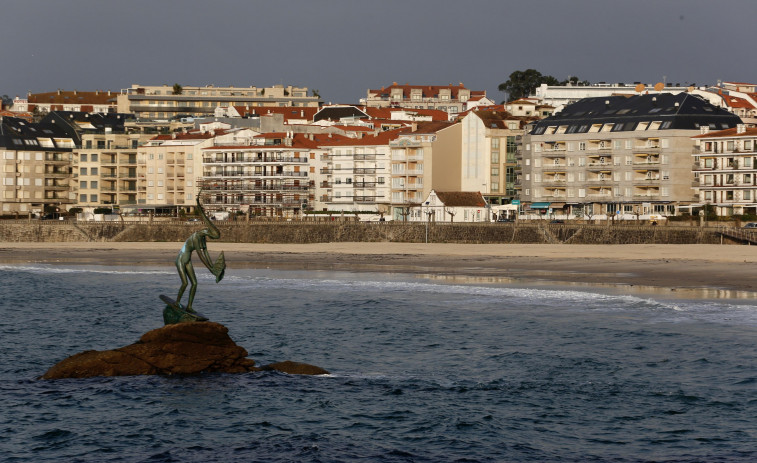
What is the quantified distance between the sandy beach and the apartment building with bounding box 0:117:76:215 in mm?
45765

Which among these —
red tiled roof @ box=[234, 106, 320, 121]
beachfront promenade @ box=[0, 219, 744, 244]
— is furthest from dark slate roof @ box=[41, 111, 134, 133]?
beachfront promenade @ box=[0, 219, 744, 244]

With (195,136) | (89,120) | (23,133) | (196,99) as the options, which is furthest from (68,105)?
(195,136)

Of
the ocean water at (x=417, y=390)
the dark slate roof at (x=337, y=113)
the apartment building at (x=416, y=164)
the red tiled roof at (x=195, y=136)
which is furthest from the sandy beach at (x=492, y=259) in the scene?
the dark slate roof at (x=337, y=113)

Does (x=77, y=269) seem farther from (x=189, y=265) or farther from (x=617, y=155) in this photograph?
(x=617, y=155)

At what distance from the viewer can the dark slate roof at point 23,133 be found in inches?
5133

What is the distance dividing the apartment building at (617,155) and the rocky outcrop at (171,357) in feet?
242

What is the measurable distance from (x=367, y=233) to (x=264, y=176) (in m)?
32.4

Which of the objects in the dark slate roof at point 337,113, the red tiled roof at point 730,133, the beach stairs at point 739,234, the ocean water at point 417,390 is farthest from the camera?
the dark slate roof at point 337,113

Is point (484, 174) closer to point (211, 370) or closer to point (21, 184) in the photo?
point (21, 184)

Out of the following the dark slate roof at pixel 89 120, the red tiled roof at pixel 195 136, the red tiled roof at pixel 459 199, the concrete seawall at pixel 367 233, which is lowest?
the concrete seawall at pixel 367 233

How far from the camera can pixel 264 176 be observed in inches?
4518

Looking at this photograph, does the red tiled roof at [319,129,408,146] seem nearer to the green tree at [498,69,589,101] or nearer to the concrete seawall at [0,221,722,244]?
the concrete seawall at [0,221,722,244]

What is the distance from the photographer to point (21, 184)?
130 m

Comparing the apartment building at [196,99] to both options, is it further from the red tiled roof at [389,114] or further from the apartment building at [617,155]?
the apartment building at [617,155]
